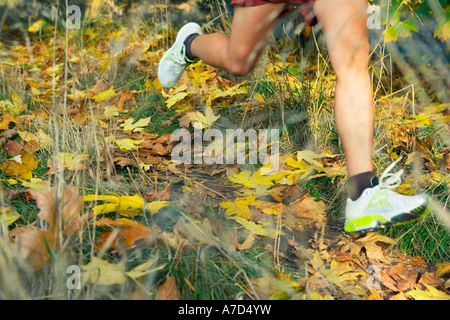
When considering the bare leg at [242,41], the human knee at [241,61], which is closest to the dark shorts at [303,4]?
Answer: the bare leg at [242,41]

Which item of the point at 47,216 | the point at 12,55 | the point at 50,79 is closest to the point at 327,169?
the point at 47,216

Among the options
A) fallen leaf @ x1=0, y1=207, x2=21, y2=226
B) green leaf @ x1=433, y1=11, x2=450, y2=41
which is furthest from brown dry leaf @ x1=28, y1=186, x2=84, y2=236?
green leaf @ x1=433, y1=11, x2=450, y2=41

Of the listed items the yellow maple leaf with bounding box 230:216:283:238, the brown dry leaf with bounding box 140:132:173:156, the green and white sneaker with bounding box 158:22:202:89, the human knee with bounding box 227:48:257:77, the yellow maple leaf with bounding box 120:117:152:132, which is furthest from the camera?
the yellow maple leaf with bounding box 120:117:152:132

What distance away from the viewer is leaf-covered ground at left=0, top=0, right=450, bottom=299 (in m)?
1.23

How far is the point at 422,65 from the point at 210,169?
175cm

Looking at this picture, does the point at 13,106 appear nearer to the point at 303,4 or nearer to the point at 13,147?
the point at 13,147

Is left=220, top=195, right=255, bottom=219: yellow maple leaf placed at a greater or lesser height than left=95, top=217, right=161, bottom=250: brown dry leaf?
greater

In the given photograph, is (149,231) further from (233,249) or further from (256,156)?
(256,156)

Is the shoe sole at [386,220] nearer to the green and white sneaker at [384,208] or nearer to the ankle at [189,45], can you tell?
the green and white sneaker at [384,208]

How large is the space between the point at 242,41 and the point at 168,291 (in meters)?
1.10

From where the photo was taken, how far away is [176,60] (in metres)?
2.33

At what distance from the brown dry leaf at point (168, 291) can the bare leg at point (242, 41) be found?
106 centimetres

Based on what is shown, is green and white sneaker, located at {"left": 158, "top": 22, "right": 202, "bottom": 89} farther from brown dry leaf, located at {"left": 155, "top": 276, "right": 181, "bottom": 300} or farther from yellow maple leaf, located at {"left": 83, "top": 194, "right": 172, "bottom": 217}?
brown dry leaf, located at {"left": 155, "top": 276, "right": 181, "bottom": 300}

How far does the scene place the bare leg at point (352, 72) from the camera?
1516 millimetres
